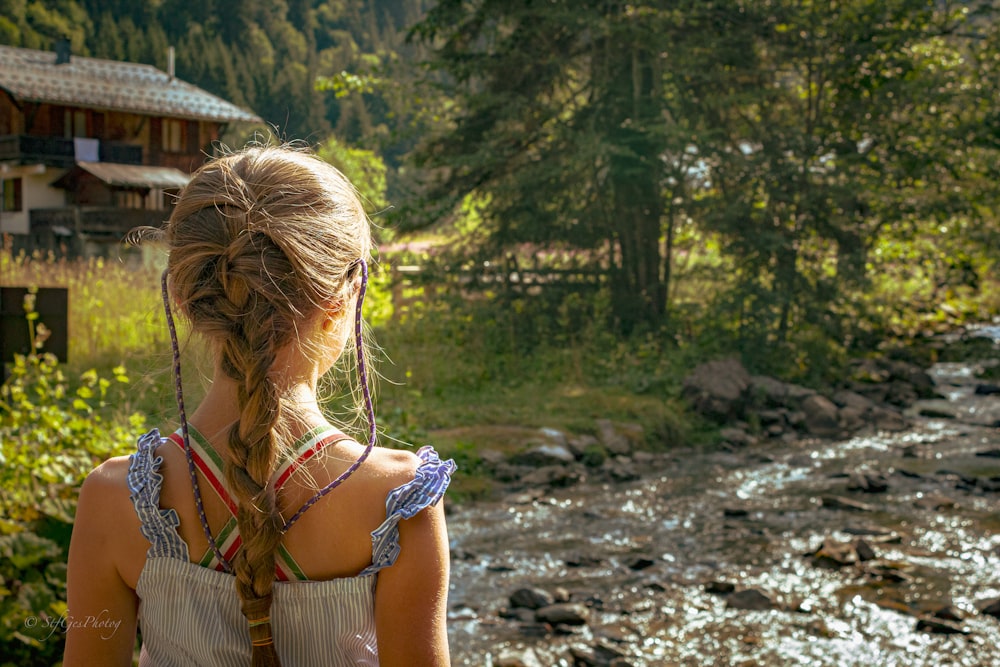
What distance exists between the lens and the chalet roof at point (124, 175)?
30.7 metres

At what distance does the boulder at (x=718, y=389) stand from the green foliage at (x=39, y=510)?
6.48 meters

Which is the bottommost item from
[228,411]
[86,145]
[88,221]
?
[88,221]

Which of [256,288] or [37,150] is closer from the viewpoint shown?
[256,288]

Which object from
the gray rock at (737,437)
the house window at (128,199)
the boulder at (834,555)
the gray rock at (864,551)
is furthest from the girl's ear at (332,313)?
the house window at (128,199)

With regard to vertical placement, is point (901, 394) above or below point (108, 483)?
below

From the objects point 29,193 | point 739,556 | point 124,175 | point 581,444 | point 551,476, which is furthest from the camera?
point 29,193

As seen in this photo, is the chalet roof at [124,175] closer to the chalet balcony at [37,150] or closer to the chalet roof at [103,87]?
the chalet balcony at [37,150]

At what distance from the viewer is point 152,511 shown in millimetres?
1587

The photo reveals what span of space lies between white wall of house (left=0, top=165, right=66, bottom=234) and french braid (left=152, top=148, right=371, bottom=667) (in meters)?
32.5

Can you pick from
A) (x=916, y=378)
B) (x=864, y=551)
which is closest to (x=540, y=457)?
(x=864, y=551)

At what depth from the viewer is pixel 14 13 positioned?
30.9 metres

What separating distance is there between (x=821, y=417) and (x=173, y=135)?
2892cm

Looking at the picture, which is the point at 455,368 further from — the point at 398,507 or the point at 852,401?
the point at 398,507

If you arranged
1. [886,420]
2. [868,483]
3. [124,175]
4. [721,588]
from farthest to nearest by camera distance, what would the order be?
[124,175], [886,420], [868,483], [721,588]
